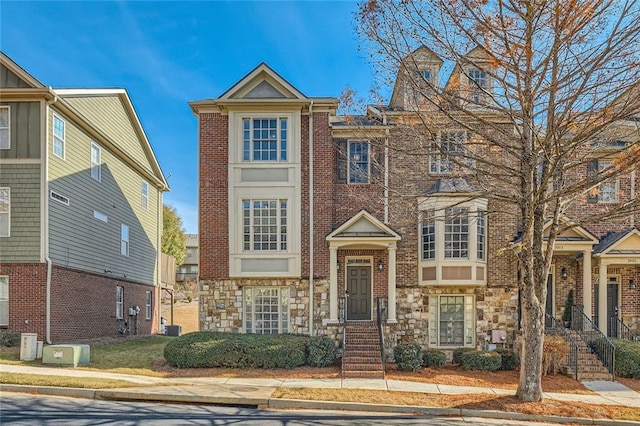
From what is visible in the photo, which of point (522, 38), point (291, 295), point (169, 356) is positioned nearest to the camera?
point (522, 38)

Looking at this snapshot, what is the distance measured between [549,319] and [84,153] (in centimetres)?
1757

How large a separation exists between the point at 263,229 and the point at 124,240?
897 centimetres

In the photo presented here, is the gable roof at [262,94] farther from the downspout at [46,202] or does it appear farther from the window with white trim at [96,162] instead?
the window with white trim at [96,162]

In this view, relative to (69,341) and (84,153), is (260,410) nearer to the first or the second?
(69,341)

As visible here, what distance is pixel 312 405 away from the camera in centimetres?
1020

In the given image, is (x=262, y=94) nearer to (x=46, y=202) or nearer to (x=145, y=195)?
(x=46, y=202)

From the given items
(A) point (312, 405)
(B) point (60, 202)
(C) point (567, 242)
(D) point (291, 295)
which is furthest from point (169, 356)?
(C) point (567, 242)

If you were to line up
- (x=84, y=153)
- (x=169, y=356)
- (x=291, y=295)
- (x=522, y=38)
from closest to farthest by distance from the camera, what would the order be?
1. (x=522, y=38)
2. (x=169, y=356)
3. (x=291, y=295)
4. (x=84, y=153)

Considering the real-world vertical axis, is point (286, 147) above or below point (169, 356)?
above

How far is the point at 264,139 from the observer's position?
1702cm

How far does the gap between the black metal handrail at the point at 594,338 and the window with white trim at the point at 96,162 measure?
59.3 feet

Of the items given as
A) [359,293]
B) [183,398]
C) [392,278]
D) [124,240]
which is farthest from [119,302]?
[183,398]

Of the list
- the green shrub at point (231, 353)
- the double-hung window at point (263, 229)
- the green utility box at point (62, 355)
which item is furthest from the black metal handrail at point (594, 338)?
the green utility box at point (62, 355)

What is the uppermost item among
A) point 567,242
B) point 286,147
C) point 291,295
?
point 286,147
